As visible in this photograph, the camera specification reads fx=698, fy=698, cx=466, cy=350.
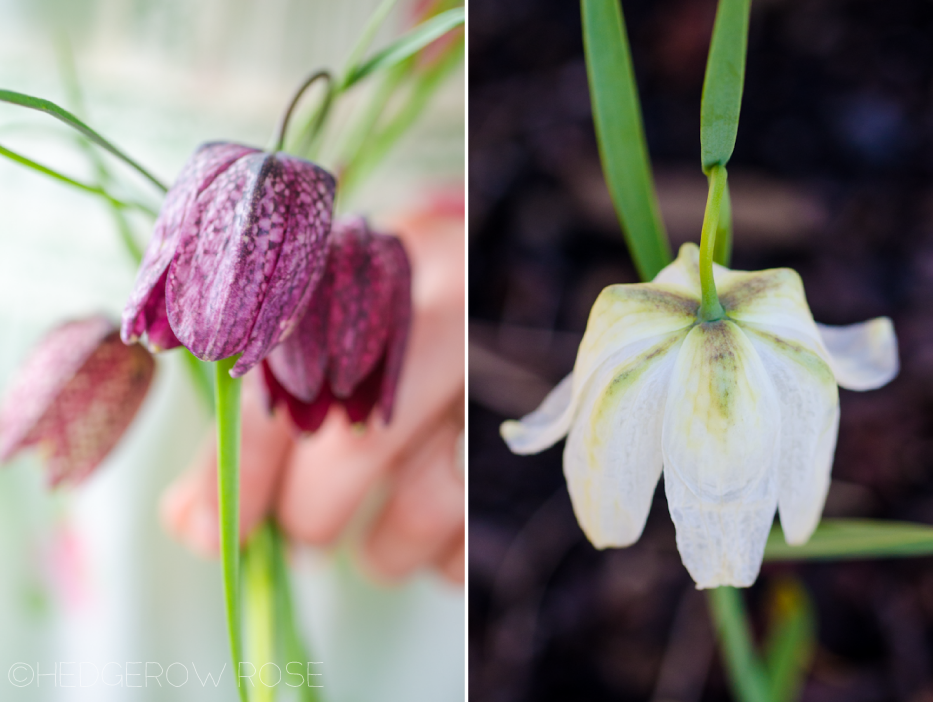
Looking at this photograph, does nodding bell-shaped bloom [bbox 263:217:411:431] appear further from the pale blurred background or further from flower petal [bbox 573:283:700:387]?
the pale blurred background

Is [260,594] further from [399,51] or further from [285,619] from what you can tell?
[399,51]

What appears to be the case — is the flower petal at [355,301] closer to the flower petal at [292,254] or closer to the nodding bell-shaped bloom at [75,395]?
the flower petal at [292,254]

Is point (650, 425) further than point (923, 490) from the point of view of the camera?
No

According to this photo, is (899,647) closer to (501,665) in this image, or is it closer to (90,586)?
(501,665)

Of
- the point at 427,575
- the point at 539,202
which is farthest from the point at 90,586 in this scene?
the point at 539,202

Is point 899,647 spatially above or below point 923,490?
below

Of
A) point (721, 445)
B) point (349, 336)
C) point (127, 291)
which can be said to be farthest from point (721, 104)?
point (127, 291)
